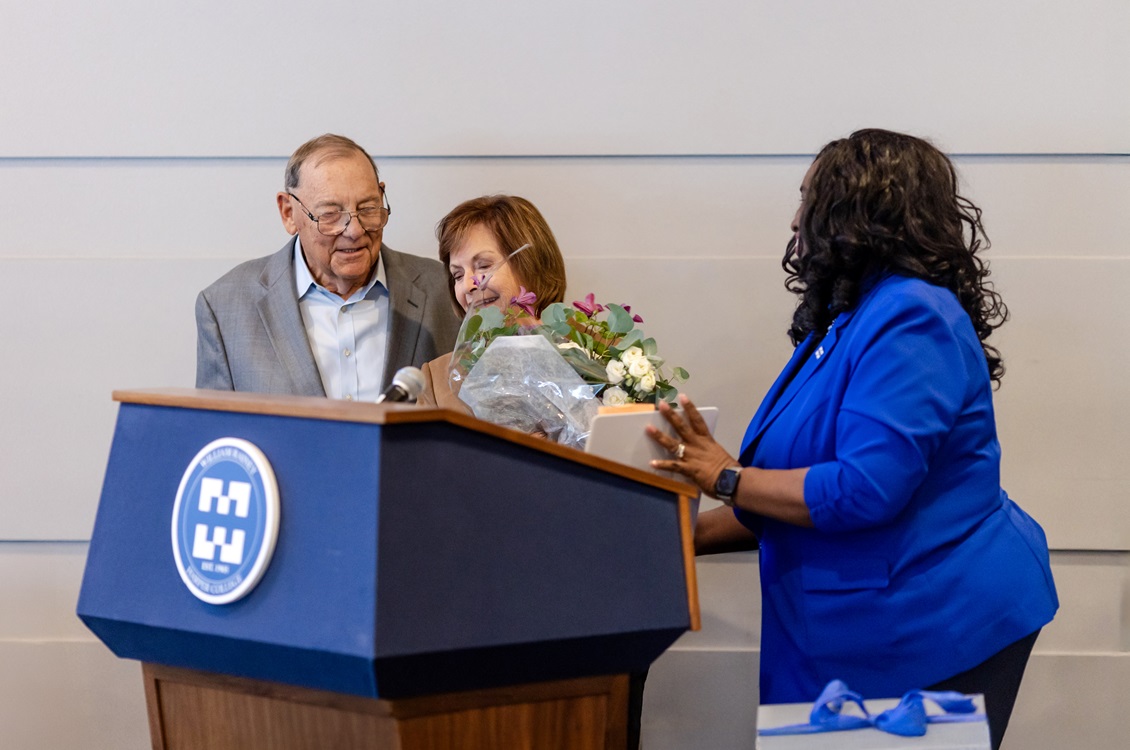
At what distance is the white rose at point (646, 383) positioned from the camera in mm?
1857

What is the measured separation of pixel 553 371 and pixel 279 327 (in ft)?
3.19

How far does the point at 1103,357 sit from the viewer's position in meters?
2.99

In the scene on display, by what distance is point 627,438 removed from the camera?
1743 mm

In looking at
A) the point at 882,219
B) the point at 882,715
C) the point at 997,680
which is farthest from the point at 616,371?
the point at 997,680

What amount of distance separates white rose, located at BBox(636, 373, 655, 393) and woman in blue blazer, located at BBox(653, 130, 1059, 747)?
7cm

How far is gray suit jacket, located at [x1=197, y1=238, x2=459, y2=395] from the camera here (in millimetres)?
2514

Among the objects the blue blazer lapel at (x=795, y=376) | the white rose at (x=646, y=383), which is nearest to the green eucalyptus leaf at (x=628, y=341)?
the white rose at (x=646, y=383)

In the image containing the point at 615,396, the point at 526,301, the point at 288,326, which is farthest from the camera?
the point at 288,326

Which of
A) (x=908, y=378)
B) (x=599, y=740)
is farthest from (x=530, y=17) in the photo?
(x=599, y=740)

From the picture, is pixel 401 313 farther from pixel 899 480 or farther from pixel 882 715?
pixel 882 715

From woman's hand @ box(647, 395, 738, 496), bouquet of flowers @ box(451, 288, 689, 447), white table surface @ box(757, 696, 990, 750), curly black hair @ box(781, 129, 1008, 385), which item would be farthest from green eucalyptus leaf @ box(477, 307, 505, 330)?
white table surface @ box(757, 696, 990, 750)

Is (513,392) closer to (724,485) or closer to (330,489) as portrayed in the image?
(724,485)

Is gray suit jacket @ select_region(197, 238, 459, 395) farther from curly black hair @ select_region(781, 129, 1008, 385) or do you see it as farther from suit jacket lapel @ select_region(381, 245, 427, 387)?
curly black hair @ select_region(781, 129, 1008, 385)

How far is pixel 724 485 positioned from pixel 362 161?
1263 mm
